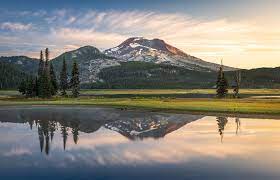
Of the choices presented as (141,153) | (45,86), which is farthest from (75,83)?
(141,153)

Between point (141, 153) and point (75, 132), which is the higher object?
point (141, 153)

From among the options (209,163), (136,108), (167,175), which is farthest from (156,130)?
(136,108)

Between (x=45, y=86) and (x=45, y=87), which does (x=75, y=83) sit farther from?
(x=45, y=87)

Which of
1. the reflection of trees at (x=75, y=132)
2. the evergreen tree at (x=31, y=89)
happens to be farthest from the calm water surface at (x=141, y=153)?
the evergreen tree at (x=31, y=89)

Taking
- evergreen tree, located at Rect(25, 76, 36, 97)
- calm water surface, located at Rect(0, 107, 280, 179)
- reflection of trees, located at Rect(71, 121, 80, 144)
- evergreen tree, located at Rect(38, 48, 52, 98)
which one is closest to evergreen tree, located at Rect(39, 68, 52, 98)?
evergreen tree, located at Rect(38, 48, 52, 98)

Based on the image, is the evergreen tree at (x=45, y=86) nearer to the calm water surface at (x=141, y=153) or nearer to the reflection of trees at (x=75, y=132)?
the reflection of trees at (x=75, y=132)

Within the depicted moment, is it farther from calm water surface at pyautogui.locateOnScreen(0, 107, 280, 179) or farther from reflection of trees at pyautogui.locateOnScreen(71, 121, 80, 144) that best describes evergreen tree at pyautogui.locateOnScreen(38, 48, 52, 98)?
calm water surface at pyautogui.locateOnScreen(0, 107, 280, 179)

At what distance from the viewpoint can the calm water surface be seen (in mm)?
19516

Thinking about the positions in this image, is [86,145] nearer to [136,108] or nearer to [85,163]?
[85,163]

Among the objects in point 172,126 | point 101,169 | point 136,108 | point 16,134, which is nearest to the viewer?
point 101,169

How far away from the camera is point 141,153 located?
25.2 metres

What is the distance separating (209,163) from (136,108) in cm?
5244

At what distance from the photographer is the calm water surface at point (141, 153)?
19.5 metres

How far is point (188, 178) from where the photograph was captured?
18.5 metres
